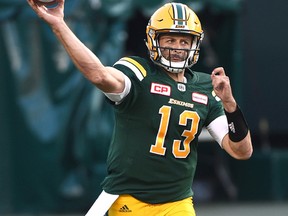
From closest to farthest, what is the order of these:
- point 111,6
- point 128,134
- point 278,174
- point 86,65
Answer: point 86,65 < point 128,134 < point 111,6 < point 278,174

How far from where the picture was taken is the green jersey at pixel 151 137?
6258 mm

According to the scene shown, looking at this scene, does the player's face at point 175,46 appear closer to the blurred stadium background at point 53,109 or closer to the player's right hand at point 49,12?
the player's right hand at point 49,12

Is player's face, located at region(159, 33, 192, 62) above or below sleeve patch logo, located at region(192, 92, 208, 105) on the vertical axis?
above

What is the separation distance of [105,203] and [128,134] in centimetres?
47

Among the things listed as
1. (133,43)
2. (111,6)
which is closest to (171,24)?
(111,6)

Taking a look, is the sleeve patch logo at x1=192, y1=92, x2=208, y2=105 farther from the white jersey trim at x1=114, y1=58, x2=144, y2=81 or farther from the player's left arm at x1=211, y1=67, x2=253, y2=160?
the white jersey trim at x1=114, y1=58, x2=144, y2=81

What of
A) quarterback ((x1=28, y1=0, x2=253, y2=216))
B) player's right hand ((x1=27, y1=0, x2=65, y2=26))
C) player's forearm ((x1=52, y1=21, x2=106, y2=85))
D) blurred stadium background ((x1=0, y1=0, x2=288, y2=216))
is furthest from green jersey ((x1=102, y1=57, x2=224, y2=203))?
blurred stadium background ((x1=0, y1=0, x2=288, y2=216))

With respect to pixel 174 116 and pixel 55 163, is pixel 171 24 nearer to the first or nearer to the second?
pixel 174 116

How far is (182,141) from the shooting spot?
6.36 metres

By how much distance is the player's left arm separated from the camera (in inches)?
236

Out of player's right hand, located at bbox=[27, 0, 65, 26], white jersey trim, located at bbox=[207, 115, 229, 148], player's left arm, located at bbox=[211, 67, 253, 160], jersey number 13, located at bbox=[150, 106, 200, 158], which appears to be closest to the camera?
player's right hand, located at bbox=[27, 0, 65, 26]

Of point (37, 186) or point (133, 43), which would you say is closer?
point (37, 186)

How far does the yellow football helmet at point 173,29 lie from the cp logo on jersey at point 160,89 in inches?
4.7

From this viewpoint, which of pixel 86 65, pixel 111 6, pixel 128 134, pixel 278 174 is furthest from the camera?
pixel 278 174
